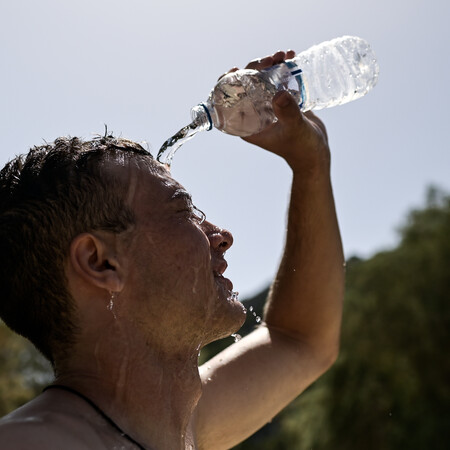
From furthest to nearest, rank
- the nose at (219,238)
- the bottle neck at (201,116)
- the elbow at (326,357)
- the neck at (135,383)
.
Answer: the elbow at (326,357) → the bottle neck at (201,116) → the nose at (219,238) → the neck at (135,383)

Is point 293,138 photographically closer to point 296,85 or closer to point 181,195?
point 296,85

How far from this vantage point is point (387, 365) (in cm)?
2553

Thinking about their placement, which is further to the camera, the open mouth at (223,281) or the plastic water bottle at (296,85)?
the plastic water bottle at (296,85)

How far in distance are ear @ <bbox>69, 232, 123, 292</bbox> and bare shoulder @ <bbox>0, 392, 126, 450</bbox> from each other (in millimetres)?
409

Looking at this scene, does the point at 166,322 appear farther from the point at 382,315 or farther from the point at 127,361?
the point at 382,315

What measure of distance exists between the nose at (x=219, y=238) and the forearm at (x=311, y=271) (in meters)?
0.83

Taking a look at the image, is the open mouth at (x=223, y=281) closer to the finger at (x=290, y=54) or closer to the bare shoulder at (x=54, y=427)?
the bare shoulder at (x=54, y=427)

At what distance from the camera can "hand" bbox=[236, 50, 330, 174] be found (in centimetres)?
339

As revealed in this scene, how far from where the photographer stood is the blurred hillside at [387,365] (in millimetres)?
23984

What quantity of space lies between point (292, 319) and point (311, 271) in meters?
0.28

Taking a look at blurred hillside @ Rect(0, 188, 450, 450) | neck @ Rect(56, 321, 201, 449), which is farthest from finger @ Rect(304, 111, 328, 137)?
blurred hillside @ Rect(0, 188, 450, 450)

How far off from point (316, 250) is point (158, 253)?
1.29 m

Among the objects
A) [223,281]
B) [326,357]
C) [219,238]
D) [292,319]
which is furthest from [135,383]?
[326,357]

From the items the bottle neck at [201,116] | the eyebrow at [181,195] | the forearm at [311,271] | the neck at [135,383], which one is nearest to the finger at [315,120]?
the forearm at [311,271]
